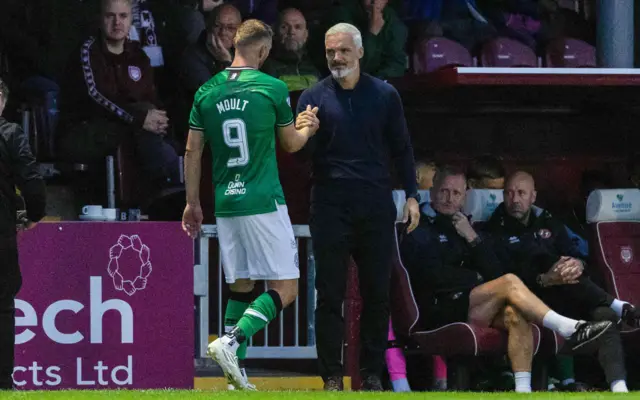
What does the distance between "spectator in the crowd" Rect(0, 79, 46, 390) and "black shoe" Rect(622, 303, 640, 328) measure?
4230 mm

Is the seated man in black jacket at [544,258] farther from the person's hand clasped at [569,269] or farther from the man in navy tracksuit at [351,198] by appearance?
the man in navy tracksuit at [351,198]

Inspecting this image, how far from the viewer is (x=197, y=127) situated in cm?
1023

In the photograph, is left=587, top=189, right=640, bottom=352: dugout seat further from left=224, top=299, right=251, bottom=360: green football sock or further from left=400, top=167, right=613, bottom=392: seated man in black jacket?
left=224, top=299, right=251, bottom=360: green football sock

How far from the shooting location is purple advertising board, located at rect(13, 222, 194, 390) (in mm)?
11023

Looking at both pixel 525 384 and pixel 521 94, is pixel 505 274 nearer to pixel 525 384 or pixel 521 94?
pixel 525 384

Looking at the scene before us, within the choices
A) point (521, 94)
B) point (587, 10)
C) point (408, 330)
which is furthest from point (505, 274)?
point (587, 10)

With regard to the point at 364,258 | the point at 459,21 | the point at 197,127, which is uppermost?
the point at 459,21

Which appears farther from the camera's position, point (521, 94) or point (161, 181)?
point (521, 94)

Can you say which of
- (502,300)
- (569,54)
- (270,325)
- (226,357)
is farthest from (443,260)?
(569,54)

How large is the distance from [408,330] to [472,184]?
1845 mm

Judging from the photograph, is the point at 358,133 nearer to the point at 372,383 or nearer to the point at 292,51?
the point at 372,383

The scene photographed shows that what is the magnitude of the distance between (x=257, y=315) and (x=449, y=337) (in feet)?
6.26

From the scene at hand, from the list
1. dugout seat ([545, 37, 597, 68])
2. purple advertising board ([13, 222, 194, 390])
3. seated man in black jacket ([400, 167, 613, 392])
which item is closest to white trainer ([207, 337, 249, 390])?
purple advertising board ([13, 222, 194, 390])

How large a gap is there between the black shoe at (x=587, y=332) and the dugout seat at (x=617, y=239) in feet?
3.48
